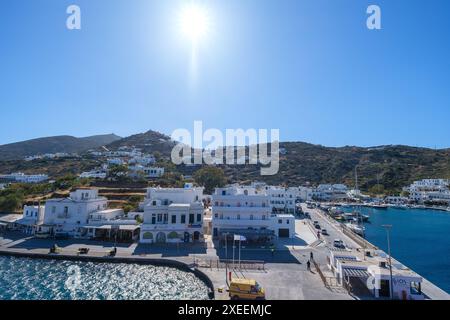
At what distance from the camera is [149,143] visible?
165 metres

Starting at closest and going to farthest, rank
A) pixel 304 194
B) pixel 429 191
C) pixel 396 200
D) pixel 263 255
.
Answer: pixel 263 255
pixel 396 200
pixel 304 194
pixel 429 191

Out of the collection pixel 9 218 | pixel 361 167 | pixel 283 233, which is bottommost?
pixel 283 233

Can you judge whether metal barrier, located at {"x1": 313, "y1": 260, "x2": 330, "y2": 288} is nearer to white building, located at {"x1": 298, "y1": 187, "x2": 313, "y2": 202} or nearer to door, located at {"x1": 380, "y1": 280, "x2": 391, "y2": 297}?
door, located at {"x1": 380, "y1": 280, "x2": 391, "y2": 297}

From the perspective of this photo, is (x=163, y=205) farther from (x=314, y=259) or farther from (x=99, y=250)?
(x=314, y=259)

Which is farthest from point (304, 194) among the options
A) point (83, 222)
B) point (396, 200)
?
point (83, 222)

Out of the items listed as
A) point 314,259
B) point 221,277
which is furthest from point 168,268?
point 314,259

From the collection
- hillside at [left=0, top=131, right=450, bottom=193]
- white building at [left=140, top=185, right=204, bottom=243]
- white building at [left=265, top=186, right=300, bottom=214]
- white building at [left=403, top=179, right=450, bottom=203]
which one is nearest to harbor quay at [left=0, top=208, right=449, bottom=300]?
white building at [left=140, top=185, right=204, bottom=243]

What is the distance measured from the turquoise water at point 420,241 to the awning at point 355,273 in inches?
369

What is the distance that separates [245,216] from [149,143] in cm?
13959

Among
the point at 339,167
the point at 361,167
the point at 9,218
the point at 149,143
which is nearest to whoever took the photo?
the point at 9,218

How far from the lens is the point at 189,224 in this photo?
111ft

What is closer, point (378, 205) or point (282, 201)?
point (282, 201)

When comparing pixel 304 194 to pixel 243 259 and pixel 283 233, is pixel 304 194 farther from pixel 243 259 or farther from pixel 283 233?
pixel 243 259

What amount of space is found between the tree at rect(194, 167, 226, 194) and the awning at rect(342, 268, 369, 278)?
52369 mm
